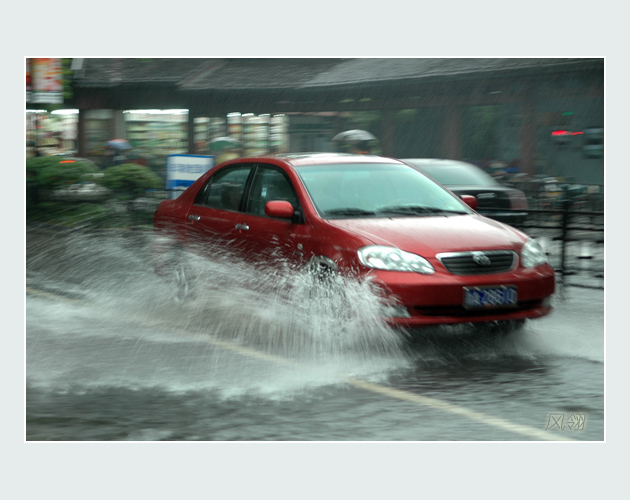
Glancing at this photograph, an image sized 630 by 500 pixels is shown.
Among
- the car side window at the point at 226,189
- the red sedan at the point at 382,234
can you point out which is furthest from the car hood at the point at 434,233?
A: the car side window at the point at 226,189

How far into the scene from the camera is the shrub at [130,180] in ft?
49.8

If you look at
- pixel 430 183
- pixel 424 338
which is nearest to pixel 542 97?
pixel 430 183

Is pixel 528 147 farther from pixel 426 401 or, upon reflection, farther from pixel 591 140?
pixel 426 401

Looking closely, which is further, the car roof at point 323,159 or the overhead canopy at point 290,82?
the overhead canopy at point 290,82

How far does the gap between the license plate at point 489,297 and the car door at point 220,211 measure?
229 centimetres

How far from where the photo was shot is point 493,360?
6.26m

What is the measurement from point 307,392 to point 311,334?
129 cm

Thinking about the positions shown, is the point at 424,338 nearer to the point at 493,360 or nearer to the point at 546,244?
the point at 493,360

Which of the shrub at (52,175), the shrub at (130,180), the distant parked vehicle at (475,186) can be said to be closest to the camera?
the distant parked vehicle at (475,186)

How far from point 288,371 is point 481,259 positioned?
5.34ft

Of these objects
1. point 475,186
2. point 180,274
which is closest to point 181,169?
point 475,186

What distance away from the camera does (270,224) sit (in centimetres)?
721

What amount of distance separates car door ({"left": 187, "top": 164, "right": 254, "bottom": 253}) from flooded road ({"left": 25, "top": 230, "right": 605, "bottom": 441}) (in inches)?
8.8

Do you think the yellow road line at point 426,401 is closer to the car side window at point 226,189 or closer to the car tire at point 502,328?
the car side window at point 226,189
